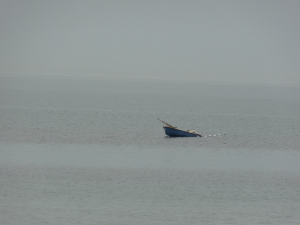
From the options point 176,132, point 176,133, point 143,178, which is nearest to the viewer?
point 143,178

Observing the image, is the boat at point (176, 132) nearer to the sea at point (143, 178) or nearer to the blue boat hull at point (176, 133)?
the blue boat hull at point (176, 133)

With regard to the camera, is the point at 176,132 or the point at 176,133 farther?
the point at 176,133

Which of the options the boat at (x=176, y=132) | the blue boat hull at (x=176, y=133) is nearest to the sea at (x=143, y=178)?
the boat at (x=176, y=132)

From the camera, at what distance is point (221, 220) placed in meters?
27.7

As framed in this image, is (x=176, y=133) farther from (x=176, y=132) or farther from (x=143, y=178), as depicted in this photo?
(x=143, y=178)

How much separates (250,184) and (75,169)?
42.5ft

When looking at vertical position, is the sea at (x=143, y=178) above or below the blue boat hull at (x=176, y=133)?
below

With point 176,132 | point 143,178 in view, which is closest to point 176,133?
point 176,132

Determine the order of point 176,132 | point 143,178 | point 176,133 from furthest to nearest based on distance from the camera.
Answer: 1. point 176,133
2. point 176,132
3. point 143,178

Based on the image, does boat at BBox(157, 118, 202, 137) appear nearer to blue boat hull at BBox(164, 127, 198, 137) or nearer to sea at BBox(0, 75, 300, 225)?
blue boat hull at BBox(164, 127, 198, 137)

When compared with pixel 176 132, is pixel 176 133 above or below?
below

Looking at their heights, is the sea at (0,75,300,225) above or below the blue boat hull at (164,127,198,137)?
below

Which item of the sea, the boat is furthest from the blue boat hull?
the sea

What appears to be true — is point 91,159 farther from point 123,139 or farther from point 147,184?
point 123,139
